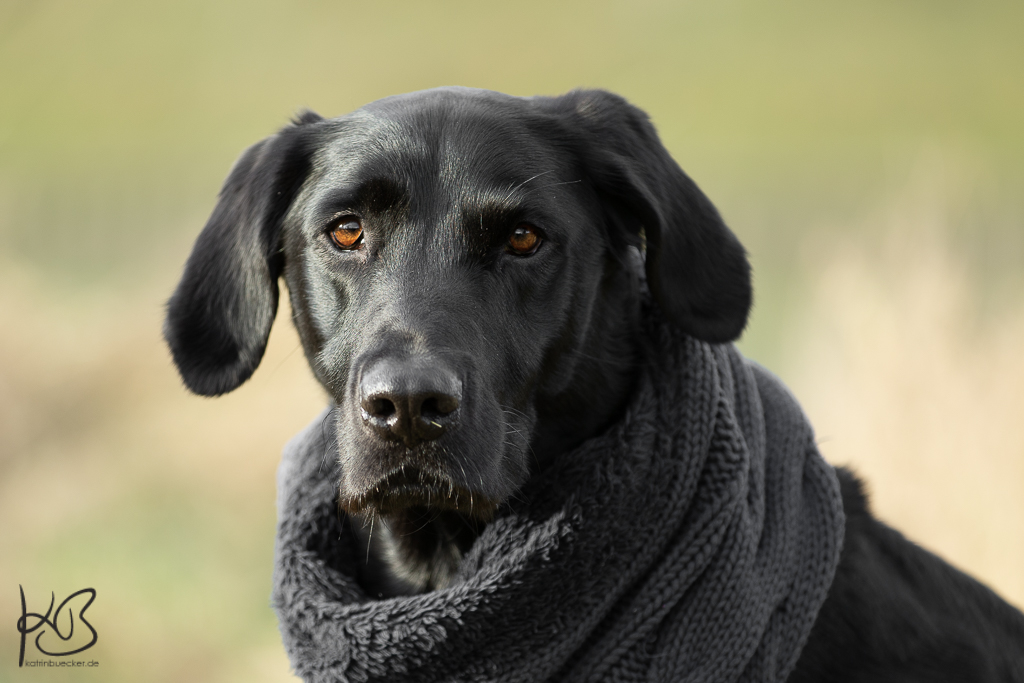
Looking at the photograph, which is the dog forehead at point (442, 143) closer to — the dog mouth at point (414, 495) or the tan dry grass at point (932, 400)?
the dog mouth at point (414, 495)

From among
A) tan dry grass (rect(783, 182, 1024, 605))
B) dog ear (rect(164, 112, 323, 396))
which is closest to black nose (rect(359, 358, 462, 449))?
dog ear (rect(164, 112, 323, 396))

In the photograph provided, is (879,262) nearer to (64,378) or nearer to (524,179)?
(524,179)

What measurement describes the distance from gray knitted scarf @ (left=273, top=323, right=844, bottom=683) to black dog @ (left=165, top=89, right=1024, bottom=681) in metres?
0.13

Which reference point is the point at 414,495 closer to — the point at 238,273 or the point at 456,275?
the point at 456,275

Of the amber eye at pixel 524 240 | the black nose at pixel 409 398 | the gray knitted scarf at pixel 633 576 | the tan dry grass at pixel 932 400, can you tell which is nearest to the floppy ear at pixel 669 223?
the gray knitted scarf at pixel 633 576

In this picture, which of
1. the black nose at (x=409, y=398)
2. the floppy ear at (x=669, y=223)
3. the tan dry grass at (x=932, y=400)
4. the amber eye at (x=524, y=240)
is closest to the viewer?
the black nose at (x=409, y=398)

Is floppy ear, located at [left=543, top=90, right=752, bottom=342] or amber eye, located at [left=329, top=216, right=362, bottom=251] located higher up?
floppy ear, located at [left=543, top=90, right=752, bottom=342]

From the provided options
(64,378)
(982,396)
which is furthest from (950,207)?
(64,378)

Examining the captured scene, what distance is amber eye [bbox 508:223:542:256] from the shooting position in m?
2.01

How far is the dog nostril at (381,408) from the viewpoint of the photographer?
1.72 meters

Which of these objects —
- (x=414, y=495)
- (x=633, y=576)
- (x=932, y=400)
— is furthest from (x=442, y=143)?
(x=932, y=400)

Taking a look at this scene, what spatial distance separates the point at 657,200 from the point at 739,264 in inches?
10.8

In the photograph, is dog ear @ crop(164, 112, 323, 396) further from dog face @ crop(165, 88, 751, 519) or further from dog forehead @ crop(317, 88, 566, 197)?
dog forehead @ crop(317, 88, 566, 197)

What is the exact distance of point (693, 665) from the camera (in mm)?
1989
